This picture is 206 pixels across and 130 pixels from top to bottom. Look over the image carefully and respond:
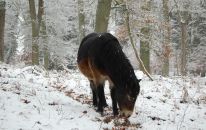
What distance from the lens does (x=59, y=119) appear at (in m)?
6.64

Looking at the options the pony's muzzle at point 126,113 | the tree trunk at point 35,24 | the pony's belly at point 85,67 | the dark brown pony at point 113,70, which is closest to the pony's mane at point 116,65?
the dark brown pony at point 113,70

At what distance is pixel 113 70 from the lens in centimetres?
730

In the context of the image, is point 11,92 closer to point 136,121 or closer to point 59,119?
point 59,119

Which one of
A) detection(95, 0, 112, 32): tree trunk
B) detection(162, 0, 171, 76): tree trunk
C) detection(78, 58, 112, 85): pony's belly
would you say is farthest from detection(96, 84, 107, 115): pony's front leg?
detection(162, 0, 171, 76): tree trunk

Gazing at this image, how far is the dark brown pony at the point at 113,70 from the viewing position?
7.01 metres

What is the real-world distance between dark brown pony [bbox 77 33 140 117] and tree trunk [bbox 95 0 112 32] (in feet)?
17.7

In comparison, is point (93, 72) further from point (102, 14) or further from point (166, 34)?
point (166, 34)

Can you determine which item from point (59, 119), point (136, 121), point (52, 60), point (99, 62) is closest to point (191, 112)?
point (136, 121)

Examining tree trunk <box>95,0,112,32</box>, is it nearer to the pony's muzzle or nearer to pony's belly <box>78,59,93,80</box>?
pony's belly <box>78,59,93,80</box>

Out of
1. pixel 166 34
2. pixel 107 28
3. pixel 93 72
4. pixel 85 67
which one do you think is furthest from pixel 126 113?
pixel 166 34

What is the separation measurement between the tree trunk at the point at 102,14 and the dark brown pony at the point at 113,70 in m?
5.39

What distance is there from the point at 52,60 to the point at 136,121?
2198 centimetres

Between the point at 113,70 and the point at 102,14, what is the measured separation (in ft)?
A: 22.6

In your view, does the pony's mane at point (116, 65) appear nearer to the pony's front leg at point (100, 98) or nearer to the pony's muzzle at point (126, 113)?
the pony's muzzle at point (126, 113)
